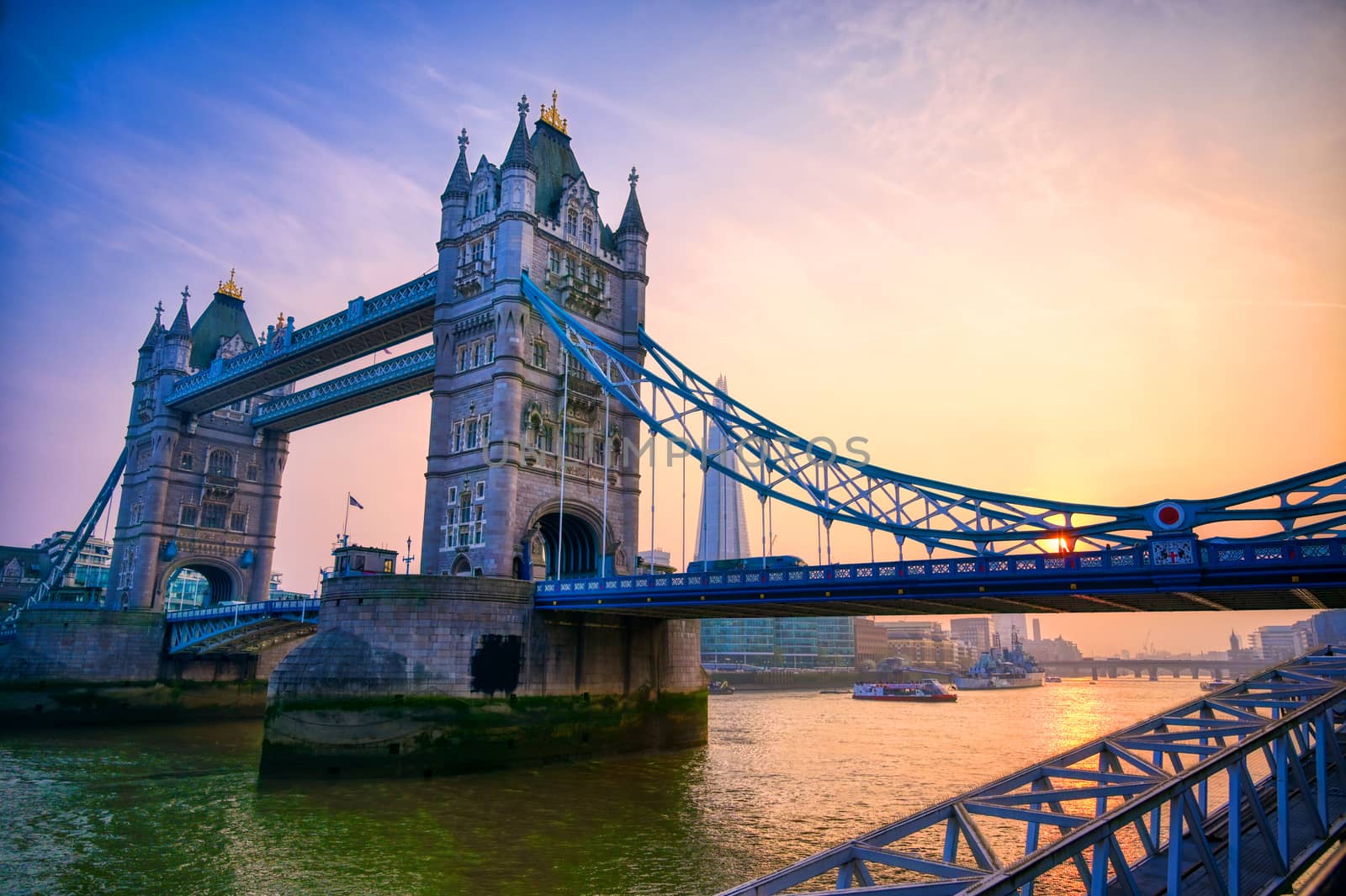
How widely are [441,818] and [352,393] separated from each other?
39732 mm

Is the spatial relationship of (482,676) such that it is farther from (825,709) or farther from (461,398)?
(825,709)

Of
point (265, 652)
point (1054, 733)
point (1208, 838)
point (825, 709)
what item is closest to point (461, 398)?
point (265, 652)

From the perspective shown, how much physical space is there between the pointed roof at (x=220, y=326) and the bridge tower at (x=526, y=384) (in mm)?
32857

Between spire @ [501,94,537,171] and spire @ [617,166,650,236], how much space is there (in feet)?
23.1

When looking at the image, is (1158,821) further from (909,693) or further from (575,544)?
(909,693)

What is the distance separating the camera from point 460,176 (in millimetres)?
51250

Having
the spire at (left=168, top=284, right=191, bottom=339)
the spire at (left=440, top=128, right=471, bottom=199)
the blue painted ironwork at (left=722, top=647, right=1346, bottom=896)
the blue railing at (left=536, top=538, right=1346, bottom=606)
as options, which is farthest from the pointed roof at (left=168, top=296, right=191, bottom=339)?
the blue painted ironwork at (left=722, top=647, right=1346, bottom=896)

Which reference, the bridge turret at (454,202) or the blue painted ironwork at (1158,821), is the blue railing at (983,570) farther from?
the bridge turret at (454,202)

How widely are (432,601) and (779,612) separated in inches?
566

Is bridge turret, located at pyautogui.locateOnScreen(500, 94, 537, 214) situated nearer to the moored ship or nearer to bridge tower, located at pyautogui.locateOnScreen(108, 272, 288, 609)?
bridge tower, located at pyautogui.locateOnScreen(108, 272, 288, 609)

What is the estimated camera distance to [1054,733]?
63.0m

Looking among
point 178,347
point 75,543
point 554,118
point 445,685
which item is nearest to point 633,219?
point 554,118

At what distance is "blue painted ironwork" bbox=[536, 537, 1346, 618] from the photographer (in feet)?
78.9

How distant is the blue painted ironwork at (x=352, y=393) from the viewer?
55281mm
